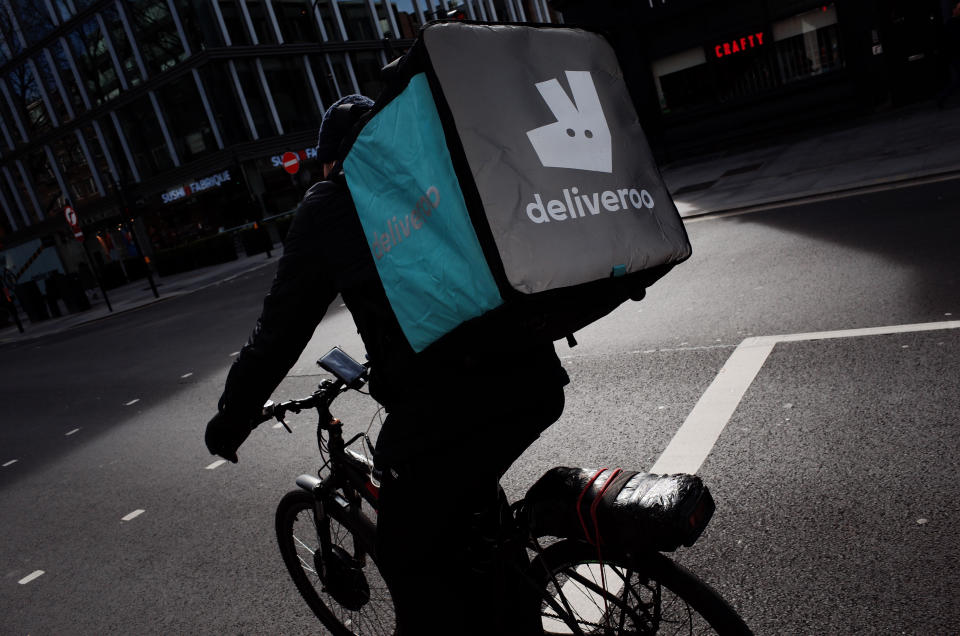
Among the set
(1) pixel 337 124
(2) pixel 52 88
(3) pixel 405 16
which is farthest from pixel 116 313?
(3) pixel 405 16

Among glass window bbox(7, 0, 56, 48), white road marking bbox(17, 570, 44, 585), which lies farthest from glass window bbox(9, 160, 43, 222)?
white road marking bbox(17, 570, 44, 585)

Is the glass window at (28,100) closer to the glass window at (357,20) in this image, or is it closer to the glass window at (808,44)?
the glass window at (357,20)

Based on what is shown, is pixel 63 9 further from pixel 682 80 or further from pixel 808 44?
pixel 808 44

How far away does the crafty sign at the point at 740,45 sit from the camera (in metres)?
17.3

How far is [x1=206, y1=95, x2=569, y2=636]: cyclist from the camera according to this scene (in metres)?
1.84

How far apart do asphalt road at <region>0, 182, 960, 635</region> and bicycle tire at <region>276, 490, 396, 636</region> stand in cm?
26

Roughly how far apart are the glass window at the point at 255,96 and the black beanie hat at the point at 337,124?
36903 mm

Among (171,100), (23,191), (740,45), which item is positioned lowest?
(740,45)

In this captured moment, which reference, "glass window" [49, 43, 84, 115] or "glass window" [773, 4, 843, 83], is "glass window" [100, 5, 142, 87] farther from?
"glass window" [773, 4, 843, 83]

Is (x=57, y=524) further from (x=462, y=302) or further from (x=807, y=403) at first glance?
(x=807, y=403)

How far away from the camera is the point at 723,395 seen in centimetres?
436

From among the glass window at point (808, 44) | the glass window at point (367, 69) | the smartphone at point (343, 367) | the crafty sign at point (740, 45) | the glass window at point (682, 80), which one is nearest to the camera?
the smartphone at point (343, 367)

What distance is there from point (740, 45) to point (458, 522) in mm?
18728

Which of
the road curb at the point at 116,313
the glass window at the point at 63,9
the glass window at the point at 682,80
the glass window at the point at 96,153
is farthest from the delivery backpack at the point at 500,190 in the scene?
the glass window at the point at 63,9
